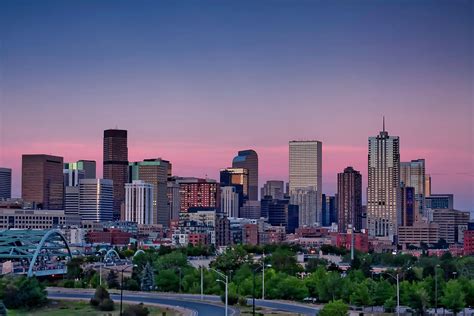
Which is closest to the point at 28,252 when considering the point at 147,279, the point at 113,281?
the point at 113,281

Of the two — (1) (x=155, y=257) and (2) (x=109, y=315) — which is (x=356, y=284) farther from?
(1) (x=155, y=257)

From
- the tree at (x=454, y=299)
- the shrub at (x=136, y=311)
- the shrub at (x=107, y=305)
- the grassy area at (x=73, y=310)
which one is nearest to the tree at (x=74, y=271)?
the grassy area at (x=73, y=310)

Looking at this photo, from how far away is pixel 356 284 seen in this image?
106625mm

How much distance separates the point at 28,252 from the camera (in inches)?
6806

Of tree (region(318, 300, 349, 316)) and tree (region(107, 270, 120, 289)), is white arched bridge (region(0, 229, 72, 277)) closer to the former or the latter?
tree (region(107, 270, 120, 289))

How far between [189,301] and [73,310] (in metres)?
13.3

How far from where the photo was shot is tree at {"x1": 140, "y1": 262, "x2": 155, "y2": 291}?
417 feet

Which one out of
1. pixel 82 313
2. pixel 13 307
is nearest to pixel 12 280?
pixel 13 307

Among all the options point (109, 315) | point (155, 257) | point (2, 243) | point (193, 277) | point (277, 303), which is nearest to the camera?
Answer: point (109, 315)

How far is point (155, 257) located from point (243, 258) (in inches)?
558

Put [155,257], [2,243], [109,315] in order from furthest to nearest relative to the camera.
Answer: [2,243], [155,257], [109,315]

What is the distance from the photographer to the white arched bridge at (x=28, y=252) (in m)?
159

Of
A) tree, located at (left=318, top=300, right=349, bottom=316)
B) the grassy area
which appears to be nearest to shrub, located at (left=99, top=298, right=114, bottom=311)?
the grassy area

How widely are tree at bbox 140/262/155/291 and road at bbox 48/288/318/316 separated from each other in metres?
9.65
